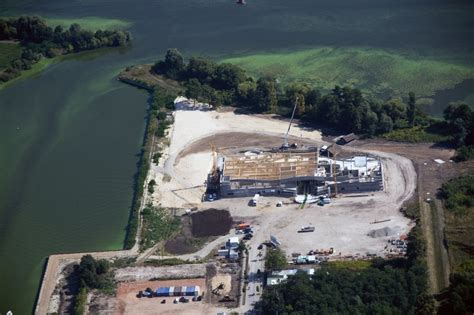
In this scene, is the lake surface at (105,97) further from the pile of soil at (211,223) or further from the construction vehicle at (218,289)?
the construction vehicle at (218,289)

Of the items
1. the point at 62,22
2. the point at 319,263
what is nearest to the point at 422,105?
the point at 319,263

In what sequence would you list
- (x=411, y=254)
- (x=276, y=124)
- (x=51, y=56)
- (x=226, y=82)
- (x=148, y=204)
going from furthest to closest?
(x=51, y=56) < (x=226, y=82) < (x=276, y=124) < (x=148, y=204) < (x=411, y=254)

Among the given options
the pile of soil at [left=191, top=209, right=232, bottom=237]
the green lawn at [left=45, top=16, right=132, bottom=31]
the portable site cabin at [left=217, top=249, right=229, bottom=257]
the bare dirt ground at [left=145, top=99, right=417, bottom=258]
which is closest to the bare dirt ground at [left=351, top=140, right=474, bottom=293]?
the bare dirt ground at [left=145, top=99, right=417, bottom=258]

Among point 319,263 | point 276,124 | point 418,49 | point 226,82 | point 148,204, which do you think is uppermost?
point 418,49

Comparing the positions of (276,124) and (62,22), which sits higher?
(62,22)

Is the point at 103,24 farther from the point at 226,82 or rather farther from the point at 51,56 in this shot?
the point at 226,82

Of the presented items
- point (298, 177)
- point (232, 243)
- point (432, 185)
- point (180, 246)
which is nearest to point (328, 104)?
point (298, 177)

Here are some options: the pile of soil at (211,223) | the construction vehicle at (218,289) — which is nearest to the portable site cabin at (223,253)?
the pile of soil at (211,223)
